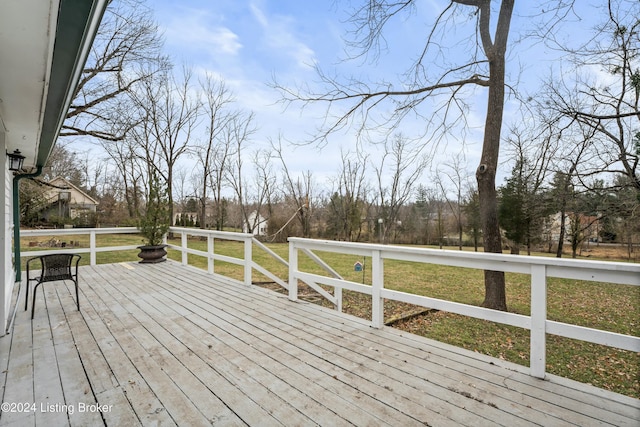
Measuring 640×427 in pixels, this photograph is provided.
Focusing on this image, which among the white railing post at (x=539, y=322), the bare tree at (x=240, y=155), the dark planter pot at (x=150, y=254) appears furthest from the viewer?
the bare tree at (x=240, y=155)

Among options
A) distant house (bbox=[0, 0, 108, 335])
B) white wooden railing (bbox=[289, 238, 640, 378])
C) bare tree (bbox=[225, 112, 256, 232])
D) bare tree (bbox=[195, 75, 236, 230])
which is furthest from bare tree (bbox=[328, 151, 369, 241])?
distant house (bbox=[0, 0, 108, 335])

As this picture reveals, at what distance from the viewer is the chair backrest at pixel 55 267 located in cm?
379

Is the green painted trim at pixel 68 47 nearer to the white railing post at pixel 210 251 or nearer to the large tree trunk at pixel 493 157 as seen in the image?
the white railing post at pixel 210 251

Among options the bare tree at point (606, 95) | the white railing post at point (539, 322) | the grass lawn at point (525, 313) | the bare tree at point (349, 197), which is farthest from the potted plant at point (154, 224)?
the bare tree at point (349, 197)

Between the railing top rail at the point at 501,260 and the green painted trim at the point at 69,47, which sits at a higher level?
the green painted trim at the point at 69,47

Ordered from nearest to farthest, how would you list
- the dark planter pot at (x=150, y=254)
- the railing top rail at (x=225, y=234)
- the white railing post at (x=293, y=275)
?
the white railing post at (x=293, y=275) → the railing top rail at (x=225, y=234) → the dark planter pot at (x=150, y=254)

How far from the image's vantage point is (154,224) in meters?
7.47

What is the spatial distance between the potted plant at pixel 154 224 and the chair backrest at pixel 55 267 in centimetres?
347

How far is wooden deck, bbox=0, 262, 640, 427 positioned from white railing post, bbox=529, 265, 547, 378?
0.11 metres

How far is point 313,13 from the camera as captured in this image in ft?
22.2

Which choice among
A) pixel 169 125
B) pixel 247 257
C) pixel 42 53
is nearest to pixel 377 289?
pixel 247 257

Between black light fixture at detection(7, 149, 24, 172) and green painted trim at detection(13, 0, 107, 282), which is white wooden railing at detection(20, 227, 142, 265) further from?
green painted trim at detection(13, 0, 107, 282)

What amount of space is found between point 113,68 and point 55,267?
26.0 ft

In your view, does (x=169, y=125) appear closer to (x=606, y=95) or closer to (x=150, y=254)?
(x=150, y=254)
